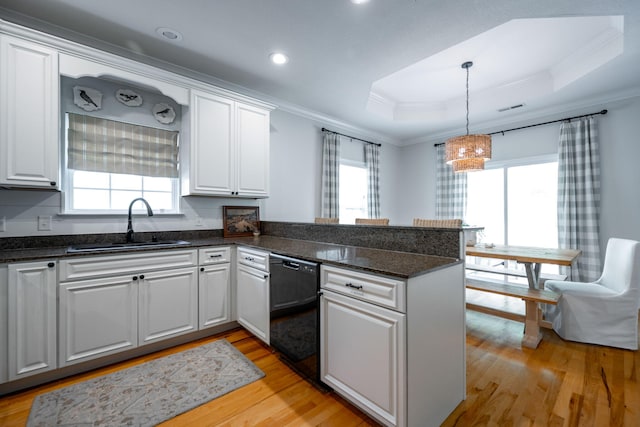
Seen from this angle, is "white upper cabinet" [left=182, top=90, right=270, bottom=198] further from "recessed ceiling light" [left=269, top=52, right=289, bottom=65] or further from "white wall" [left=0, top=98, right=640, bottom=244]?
"recessed ceiling light" [left=269, top=52, right=289, bottom=65]

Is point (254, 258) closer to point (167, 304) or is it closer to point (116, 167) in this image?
point (167, 304)

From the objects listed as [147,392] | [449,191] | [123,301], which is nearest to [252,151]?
[123,301]

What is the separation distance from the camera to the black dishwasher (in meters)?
1.72

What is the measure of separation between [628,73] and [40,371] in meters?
5.76

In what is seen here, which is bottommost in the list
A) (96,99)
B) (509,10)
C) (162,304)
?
(162,304)

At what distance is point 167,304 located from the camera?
2.21 m

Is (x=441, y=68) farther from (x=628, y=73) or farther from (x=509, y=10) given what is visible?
(x=628, y=73)

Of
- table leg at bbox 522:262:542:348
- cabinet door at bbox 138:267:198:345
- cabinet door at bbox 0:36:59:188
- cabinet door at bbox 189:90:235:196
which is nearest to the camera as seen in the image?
cabinet door at bbox 0:36:59:188

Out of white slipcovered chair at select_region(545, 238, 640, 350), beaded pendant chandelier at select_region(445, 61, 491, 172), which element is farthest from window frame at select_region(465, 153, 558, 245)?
white slipcovered chair at select_region(545, 238, 640, 350)

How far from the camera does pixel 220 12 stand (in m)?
1.99

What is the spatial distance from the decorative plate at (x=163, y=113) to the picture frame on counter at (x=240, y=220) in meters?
1.05

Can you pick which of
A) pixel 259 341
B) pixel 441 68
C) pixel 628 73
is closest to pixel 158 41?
pixel 259 341

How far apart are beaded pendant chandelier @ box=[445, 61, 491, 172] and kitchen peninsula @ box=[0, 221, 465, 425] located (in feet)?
5.92

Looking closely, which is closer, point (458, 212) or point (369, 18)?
point (369, 18)
